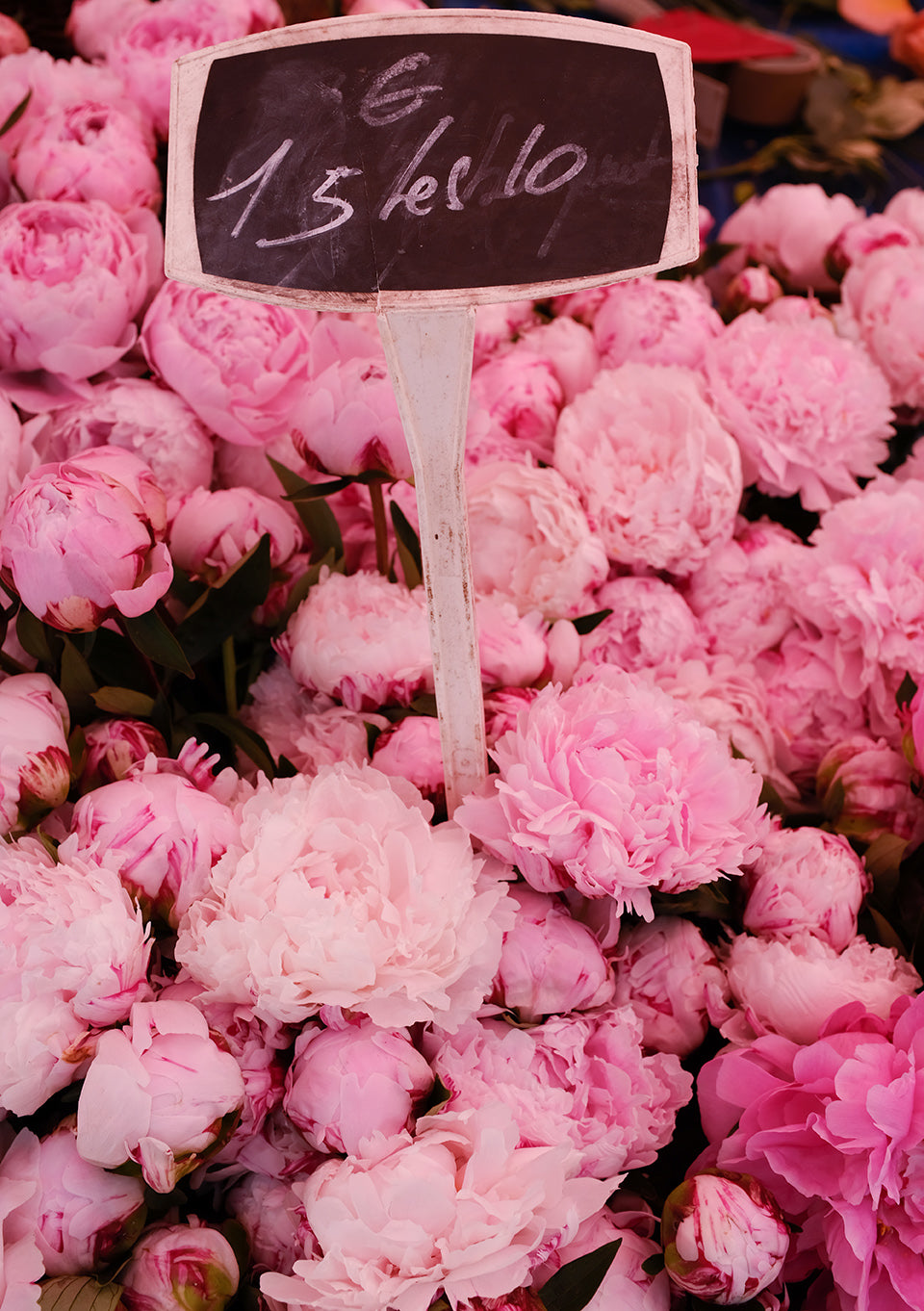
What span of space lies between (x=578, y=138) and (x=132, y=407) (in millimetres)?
377

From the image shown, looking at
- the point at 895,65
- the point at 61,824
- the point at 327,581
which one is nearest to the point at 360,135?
the point at 327,581

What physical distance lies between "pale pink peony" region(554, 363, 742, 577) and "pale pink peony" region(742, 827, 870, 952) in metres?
0.24

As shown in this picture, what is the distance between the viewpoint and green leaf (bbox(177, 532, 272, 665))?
2.26ft

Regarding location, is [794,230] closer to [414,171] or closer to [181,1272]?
[414,171]

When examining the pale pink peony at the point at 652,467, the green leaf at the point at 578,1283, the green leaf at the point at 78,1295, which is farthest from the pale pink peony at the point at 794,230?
the green leaf at the point at 78,1295

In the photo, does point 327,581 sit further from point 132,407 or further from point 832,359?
point 832,359

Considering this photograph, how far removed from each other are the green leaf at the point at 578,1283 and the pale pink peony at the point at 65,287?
0.63m

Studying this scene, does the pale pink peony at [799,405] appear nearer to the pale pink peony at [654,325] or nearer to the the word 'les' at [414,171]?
the pale pink peony at [654,325]

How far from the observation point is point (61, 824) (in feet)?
2.10

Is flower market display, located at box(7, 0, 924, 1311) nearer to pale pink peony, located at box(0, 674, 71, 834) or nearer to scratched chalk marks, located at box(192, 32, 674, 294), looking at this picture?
pale pink peony, located at box(0, 674, 71, 834)

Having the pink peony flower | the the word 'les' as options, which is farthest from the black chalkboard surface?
the pink peony flower

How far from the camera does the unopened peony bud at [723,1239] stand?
1.73 ft

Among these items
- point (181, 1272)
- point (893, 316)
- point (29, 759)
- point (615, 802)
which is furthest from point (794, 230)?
point (181, 1272)

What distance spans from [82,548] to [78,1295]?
357mm
